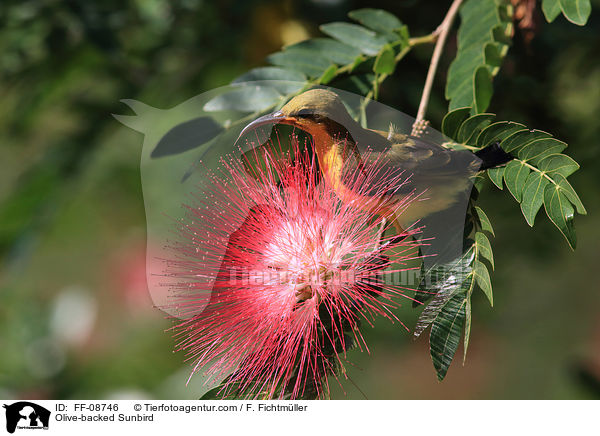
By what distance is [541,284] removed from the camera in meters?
1.94

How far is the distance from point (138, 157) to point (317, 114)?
37.3 inches

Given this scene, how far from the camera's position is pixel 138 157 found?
4.47 ft

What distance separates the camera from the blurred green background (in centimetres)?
97

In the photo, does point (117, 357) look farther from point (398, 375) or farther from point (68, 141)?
point (398, 375)

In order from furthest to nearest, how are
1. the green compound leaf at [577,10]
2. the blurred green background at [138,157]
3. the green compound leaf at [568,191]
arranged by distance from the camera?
the blurred green background at [138,157] → the green compound leaf at [577,10] → the green compound leaf at [568,191]

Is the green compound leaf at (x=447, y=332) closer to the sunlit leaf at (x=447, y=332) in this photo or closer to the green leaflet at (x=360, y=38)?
the sunlit leaf at (x=447, y=332)

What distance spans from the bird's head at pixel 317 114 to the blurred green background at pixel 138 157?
18 cm

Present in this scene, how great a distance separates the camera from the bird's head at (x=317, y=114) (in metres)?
0.50
